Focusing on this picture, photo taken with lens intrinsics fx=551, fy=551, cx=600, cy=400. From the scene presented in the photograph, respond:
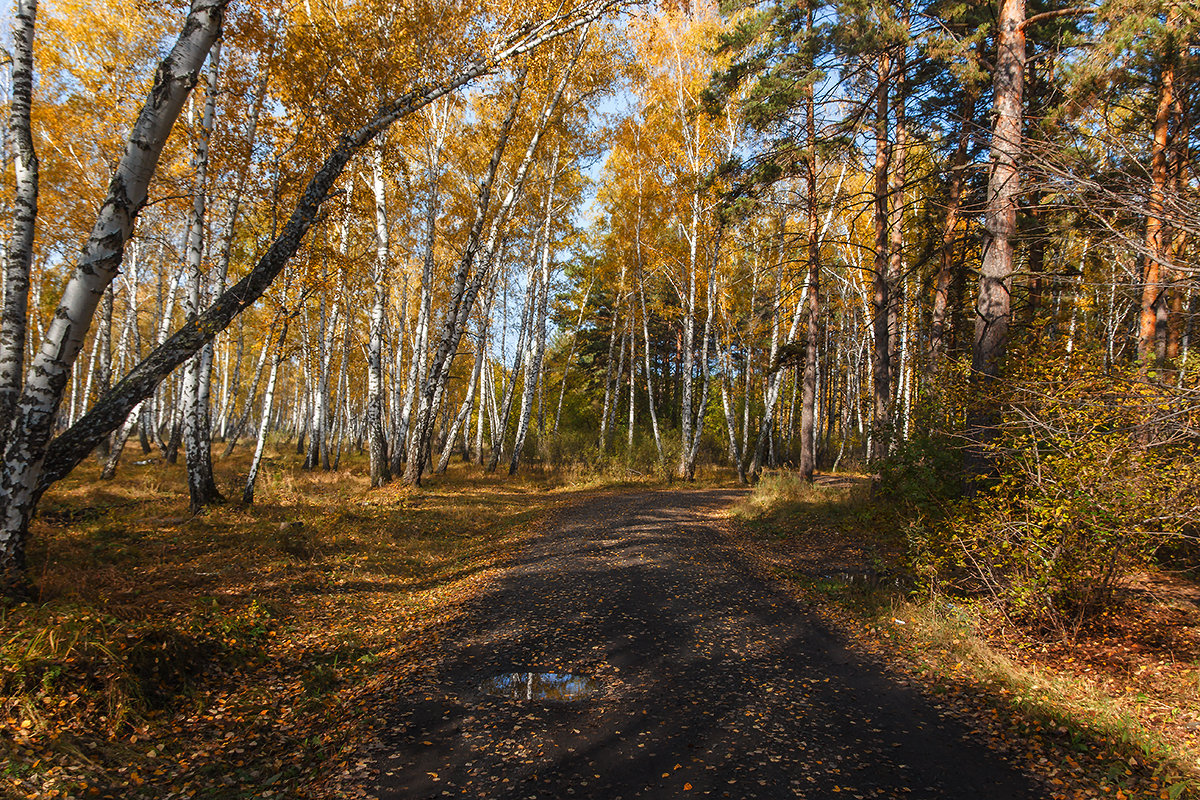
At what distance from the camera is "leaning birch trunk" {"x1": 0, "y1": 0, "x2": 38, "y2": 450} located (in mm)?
4652

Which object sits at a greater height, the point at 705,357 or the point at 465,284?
the point at 465,284

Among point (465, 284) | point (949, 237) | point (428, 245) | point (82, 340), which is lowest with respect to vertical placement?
point (82, 340)

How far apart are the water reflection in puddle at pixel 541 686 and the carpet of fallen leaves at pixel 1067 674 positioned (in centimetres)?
266

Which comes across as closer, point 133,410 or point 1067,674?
point 1067,674

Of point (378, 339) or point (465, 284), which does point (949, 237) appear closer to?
point (465, 284)

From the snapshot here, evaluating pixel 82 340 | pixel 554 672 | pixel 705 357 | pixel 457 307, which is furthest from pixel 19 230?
pixel 705 357

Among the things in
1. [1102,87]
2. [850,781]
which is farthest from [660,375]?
[850,781]

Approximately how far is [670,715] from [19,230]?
679 centimetres

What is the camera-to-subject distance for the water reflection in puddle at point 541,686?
14.1 ft

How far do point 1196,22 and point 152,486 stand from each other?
17.6 m

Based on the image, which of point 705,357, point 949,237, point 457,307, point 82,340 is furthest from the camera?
point 705,357

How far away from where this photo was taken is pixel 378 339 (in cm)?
1480

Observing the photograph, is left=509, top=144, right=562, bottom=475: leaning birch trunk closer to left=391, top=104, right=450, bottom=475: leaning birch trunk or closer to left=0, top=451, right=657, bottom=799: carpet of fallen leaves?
left=391, top=104, right=450, bottom=475: leaning birch trunk

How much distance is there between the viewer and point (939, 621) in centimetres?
537
